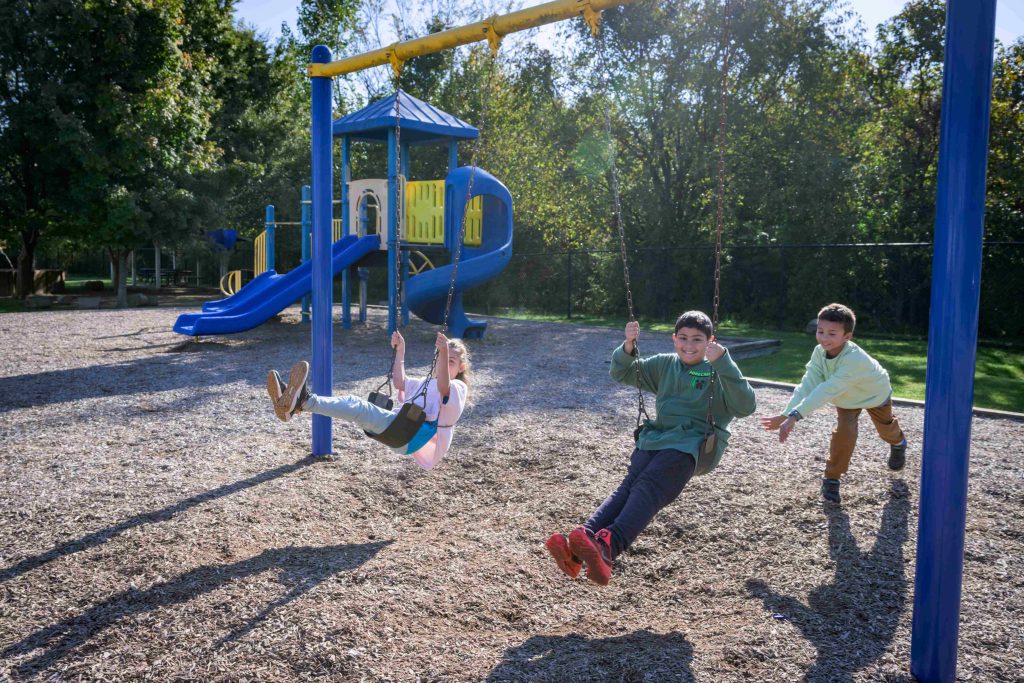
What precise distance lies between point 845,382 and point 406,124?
881 centimetres

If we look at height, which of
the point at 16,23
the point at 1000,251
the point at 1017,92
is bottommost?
the point at 1000,251

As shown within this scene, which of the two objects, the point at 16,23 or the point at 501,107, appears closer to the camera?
the point at 16,23

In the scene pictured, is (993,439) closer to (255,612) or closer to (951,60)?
(951,60)

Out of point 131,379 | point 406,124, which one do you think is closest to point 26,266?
point 406,124

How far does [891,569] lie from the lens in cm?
346

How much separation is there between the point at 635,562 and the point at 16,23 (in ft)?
61.1

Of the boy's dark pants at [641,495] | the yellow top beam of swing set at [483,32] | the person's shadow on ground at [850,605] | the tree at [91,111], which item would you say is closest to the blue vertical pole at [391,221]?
the yellow top beam of swing set at [483,32]

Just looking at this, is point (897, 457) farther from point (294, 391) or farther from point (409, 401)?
point (294, 391)

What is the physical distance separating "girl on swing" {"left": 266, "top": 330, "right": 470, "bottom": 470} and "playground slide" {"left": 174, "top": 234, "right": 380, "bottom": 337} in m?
6.79

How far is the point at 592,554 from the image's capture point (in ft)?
9.67

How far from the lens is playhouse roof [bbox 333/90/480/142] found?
461 inches

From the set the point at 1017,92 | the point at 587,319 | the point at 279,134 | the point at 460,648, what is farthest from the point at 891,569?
the point at 279,134

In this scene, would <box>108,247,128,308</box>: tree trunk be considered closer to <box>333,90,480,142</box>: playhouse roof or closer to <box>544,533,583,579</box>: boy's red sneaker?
<box>333,90,480,142</box>: playhouse roof

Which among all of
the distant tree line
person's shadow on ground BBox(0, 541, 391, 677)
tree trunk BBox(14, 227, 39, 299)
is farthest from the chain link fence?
person's shadow on ground BBox(0, 541, 391, 677)
